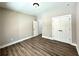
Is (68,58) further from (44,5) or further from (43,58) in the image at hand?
(44,5)

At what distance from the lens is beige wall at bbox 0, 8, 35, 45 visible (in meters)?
2.06

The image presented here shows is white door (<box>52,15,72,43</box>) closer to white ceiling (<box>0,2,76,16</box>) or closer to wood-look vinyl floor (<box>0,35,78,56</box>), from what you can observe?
wood-look vinyl floor (<box>0,35,78,56</box>)

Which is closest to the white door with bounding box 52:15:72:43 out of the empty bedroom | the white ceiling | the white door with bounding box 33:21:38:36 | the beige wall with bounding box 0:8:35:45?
the empty bedroom

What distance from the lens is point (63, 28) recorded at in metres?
2.03

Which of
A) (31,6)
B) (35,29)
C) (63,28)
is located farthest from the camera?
(35,29)

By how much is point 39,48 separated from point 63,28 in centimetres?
78

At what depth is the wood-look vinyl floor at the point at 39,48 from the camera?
6.24 feet

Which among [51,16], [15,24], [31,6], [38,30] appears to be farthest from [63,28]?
[15,24]

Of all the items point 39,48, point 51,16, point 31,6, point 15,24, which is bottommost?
point 39,48

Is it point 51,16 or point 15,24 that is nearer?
point 15,24

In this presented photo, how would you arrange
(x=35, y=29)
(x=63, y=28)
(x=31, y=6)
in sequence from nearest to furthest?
(x=31, y=6)
(x=63, y=28)
(x=35, y=29)

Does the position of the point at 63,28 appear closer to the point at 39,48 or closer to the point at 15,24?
the point at 39,48

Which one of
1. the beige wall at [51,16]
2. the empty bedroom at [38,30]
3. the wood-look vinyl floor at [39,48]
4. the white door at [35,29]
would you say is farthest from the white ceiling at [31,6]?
the wood-look vinyl floor at [39,48]

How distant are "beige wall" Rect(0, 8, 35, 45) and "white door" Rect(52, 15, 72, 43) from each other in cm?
62
